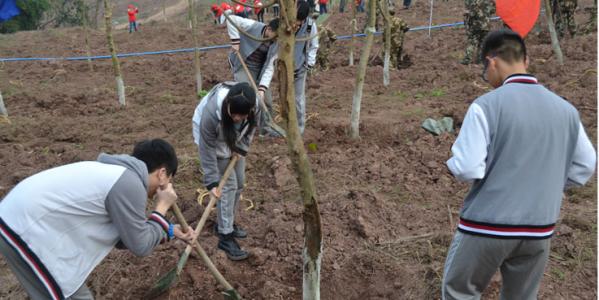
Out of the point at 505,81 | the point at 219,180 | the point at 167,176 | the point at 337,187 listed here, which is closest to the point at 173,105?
the point at 337,187

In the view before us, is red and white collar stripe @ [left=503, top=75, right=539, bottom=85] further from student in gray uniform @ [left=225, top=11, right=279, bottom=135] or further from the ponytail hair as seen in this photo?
student in gray uniform @ [left=225, top=11, right=279, bottom=135]

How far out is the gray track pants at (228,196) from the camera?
3.28m

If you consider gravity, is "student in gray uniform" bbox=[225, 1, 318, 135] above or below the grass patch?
above

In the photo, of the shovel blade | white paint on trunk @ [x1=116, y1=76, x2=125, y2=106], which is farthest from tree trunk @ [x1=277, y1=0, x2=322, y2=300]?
white paint on trunk @ [x1=116, y1=76, x2=125, y2=106]

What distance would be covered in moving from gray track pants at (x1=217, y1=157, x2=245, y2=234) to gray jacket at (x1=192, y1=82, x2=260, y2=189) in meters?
0.10

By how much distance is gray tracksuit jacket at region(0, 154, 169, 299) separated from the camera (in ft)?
6.19

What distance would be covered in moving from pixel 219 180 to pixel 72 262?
50.3 inches

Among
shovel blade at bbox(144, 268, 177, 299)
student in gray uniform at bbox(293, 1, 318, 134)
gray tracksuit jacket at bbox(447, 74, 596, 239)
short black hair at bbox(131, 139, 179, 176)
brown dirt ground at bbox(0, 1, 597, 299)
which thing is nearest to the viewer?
gray tracksuit jacket at bbox(447, 74, 596, 239)

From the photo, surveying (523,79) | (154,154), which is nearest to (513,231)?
(523,79)

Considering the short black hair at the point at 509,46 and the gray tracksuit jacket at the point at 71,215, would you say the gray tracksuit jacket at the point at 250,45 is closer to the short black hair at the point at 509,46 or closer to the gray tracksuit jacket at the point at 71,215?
the gray tracksuit jacket at the point at 71,215

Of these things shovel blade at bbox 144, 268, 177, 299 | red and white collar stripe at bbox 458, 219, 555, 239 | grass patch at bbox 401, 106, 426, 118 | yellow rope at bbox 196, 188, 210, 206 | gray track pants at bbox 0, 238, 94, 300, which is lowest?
yellow rope at bbox 196, 188, 210, 206

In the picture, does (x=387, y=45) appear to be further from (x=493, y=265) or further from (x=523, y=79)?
(x=493, y=265)

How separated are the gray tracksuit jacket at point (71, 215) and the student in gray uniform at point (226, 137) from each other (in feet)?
3.09

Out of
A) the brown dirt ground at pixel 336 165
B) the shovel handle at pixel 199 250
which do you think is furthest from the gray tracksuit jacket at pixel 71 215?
the brown dirt ground at pixel 336 165
